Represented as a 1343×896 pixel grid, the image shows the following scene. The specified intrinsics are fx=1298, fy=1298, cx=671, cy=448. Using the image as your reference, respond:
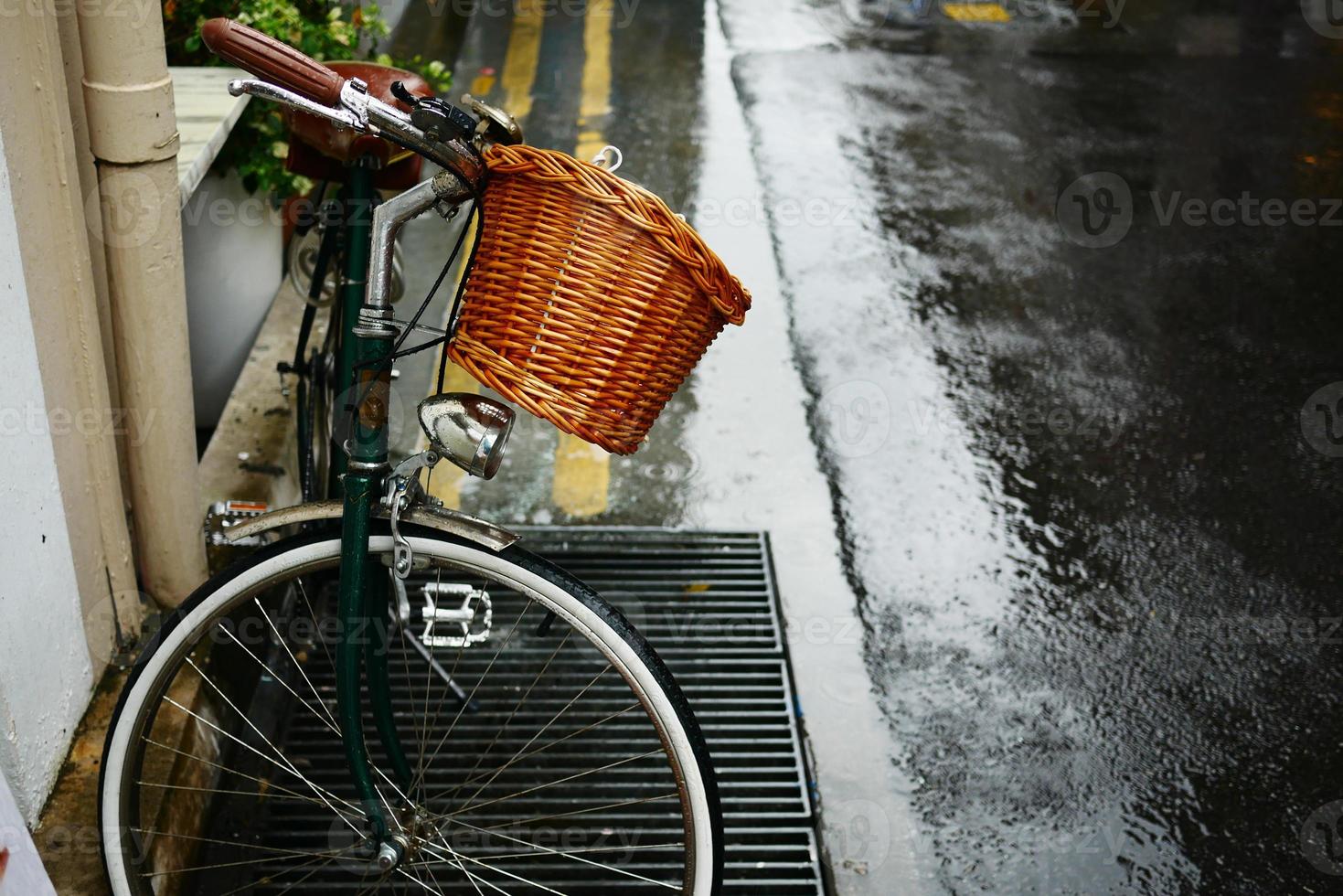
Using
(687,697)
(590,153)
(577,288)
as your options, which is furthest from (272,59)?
(590,153)

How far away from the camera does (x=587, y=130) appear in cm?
648

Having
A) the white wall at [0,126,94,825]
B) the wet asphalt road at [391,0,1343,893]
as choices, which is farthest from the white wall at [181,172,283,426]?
the white wall at [0,126,94,825]

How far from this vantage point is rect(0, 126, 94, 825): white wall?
2215mm

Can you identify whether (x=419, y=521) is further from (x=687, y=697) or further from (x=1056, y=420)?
(x=1056, y=420)

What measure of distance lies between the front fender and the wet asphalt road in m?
1.30

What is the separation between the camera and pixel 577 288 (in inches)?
74.0

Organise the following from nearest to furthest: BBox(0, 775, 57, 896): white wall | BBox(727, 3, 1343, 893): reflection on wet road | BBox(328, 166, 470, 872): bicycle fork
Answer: BBox(0, 775, 57, 896): white wall → BBox(328, 166, 470, 872): bicycle fork → BBox(727, 3, 1343, 893): reflection on wet road

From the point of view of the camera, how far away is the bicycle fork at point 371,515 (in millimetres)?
2008

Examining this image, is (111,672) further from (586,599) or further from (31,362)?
(586,599)

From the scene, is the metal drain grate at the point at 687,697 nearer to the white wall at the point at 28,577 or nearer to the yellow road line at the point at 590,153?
the yellow road line at the point at 590,153

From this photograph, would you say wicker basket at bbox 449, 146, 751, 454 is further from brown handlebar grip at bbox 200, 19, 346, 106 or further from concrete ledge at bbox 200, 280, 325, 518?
concrete ledge at bbox 200, 280, 325, 518

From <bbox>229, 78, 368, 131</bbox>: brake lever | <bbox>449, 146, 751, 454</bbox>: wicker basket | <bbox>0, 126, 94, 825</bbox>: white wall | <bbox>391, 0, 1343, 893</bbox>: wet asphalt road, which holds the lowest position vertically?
<bbox>391, 0, 1343, 893</bbox>: wet asphalt road

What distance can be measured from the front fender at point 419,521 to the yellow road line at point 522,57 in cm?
468

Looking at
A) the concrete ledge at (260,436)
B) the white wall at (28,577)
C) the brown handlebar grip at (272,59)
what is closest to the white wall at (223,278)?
the concrete ledge at (260,436)
